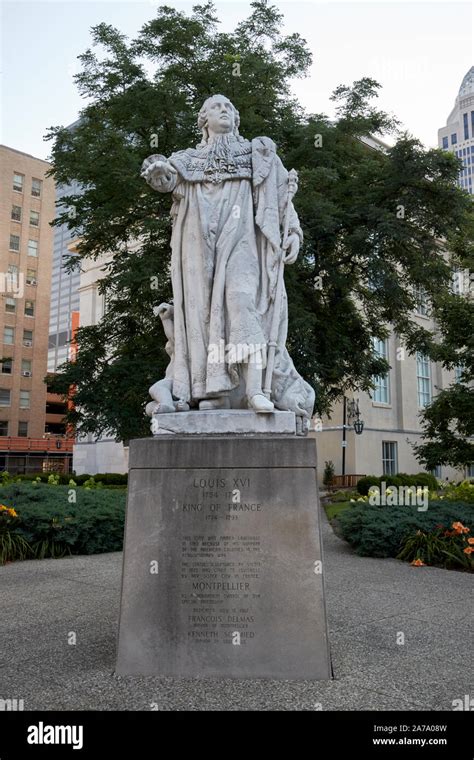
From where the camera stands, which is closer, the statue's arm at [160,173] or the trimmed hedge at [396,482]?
the statue's arm at [160,173]

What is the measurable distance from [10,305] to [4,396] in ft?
34.1

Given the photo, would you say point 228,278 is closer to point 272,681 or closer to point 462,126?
point 272,681

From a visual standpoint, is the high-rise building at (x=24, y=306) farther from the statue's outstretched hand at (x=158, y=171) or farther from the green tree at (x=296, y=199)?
the statue's outstretched hand at (x=158, y=171)

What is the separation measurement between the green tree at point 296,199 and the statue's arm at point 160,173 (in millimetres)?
10893

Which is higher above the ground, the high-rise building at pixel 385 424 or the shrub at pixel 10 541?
the high-rise building at pixel 385 424

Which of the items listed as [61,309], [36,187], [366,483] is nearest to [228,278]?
[366,483]

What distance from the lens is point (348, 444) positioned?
3794 centimetres

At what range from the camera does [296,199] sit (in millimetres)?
17234

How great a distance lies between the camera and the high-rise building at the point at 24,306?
65.6 m

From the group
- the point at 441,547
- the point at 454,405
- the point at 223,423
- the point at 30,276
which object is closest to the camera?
the point at 223,423

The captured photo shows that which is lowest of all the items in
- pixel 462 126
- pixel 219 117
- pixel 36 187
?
pixel 219 117

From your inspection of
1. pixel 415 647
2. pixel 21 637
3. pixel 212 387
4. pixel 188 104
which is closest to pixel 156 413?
pixel 212 387

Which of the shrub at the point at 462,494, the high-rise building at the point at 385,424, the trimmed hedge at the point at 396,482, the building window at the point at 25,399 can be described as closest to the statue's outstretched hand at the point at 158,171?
the shrub at the point at 462,494

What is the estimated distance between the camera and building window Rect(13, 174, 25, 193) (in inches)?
2692
